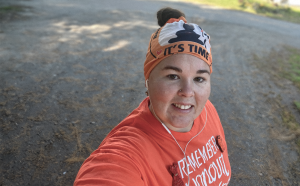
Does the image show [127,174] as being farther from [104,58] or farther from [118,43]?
[118,43]

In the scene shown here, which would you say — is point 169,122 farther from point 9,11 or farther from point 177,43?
point 9,11

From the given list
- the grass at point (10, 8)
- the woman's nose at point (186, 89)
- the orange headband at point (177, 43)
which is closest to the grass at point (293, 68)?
the orange headband at point (177, 43)

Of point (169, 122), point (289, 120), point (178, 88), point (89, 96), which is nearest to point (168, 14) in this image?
point (178, 88)

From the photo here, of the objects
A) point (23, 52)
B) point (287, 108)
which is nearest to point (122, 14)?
point (23, 52)

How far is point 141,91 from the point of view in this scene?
400cm

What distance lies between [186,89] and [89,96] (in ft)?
8.47

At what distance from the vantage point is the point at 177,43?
4.41 feet

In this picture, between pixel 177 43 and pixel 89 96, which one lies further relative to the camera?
pixel 89 96

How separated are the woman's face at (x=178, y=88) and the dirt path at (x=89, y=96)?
1.45 meters

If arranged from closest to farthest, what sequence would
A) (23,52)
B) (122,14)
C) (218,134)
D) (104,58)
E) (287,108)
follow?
(218,134) → (287,108) → (23,52) → (104,58) → (122,14)

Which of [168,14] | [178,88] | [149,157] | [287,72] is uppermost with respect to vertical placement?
[168,14]

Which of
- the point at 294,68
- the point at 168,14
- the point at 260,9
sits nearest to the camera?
the point at 168,14

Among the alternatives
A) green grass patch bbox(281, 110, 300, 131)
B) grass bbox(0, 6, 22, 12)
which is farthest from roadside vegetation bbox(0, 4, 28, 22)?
green grass patch bbox(281, 110, 300, 131)

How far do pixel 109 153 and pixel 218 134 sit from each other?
38.6 inches
